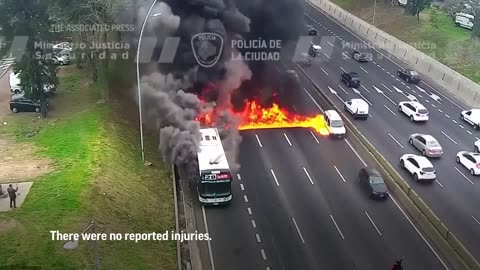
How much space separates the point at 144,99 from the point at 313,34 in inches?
1217

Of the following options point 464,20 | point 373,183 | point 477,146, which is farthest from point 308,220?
point 464,20

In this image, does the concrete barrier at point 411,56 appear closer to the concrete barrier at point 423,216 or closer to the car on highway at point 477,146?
the car on highway at point 477,146

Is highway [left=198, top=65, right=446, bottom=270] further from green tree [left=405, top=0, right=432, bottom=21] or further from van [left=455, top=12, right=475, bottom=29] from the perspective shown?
green tree [left=405, top=0, right=432, bottom=21]

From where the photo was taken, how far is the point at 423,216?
29.5 meters

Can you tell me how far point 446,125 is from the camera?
42.9 m

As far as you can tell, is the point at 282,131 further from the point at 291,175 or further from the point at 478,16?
the point at 478,16

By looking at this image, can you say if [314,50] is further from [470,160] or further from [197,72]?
[470,160]

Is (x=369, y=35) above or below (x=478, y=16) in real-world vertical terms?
below

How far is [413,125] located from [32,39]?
94.5 feet

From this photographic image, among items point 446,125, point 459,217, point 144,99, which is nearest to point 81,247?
point 144,99

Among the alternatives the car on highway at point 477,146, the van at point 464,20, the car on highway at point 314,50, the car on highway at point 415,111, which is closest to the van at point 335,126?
the car on highway at point 415,111

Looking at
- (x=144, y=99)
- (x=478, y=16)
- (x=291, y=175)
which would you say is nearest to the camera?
(x=291, y=175)

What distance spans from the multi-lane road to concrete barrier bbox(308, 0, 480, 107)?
2724 millimetres

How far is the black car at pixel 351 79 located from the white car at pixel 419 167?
15.9 metres
